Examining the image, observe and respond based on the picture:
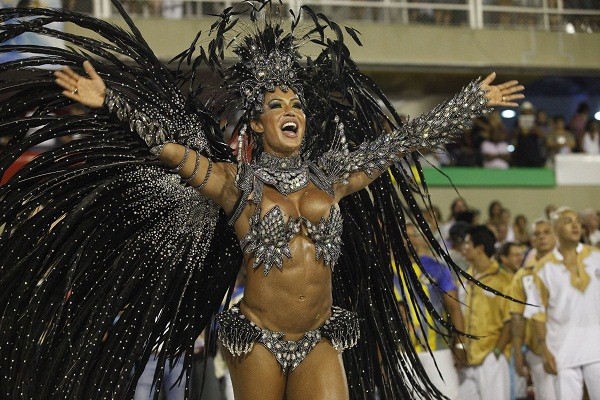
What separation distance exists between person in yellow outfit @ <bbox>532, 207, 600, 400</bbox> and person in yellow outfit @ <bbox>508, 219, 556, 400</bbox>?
0.11m

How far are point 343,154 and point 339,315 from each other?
743mm

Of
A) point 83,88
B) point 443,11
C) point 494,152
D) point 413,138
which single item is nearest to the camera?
point 83,88

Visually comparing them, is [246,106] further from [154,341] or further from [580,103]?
[580,103]

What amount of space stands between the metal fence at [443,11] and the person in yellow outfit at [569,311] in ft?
21.3

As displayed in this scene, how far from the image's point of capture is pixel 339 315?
4.73 meters

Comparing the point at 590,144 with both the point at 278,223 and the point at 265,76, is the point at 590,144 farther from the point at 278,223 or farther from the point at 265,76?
the point at 278,223

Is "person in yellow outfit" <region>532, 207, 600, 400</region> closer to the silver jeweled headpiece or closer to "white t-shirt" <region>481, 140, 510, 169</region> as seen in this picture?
the silver jeweled headpiece

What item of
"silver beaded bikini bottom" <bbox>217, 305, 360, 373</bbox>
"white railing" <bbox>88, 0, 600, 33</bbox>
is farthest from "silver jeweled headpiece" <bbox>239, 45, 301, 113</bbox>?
"white railing" <bbox>88, 0, 600, 33</bbox>

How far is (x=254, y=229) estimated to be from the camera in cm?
459

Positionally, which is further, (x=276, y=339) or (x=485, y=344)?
(x=485, y=344)

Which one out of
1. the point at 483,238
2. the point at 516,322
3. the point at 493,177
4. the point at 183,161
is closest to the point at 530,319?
the point at 516,322

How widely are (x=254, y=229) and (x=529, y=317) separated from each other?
12.2 feet

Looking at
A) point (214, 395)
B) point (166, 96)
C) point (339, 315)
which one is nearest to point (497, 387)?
point (214, 395)

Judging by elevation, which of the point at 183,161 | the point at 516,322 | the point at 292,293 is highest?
the point at 183,161
